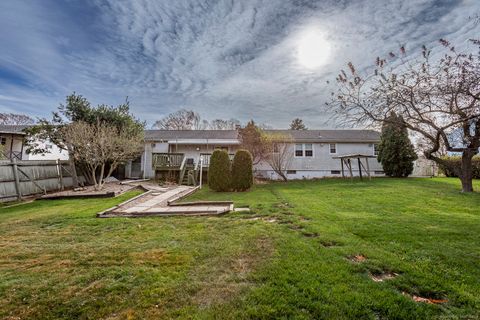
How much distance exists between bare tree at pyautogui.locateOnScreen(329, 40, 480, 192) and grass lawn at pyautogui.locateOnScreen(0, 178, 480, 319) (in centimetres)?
323

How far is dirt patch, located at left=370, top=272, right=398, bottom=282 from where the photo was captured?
2911 millimetres

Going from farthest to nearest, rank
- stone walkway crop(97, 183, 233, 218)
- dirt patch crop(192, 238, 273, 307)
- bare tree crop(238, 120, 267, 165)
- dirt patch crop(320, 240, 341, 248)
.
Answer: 1. bare tree crop(238, 120, 267, 165)
2. stone walkway crop(97, 183, 233, 218)
3. dirt patch crop(320, 240, 341, 248)
4. dirt patch crop(192, 238, 273, 307)

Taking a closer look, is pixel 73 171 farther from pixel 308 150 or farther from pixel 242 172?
pixel 308 150

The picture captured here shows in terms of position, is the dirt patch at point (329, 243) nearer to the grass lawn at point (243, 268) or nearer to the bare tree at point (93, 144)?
the grass lawn at point (243, 268)

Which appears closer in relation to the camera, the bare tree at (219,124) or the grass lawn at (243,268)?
the grass lawn at (243,268)

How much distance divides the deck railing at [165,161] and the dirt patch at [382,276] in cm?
1450

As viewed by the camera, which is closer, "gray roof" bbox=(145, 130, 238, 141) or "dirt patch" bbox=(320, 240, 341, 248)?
"dirt patch" bbox=(320, 240, 341, 248)

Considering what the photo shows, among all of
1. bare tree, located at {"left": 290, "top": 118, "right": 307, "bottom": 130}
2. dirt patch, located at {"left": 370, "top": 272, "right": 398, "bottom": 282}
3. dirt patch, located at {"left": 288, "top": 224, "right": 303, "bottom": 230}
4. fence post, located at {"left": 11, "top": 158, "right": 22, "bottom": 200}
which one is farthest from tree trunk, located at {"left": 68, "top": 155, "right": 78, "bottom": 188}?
bare tree, located at {"left": 290, "top": 118, "right": 307, "bottom": 130}

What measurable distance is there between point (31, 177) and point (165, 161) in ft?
22.9

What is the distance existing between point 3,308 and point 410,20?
1018 centimetres

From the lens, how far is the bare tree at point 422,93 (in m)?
5.69

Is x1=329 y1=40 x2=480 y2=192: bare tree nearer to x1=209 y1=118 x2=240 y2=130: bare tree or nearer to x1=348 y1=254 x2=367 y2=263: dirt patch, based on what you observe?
x1=348 y1=254 x2=367 y2=263: dirt patch

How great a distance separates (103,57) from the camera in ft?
34.1

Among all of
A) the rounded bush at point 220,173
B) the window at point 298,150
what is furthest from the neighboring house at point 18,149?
the window at point 298,150
